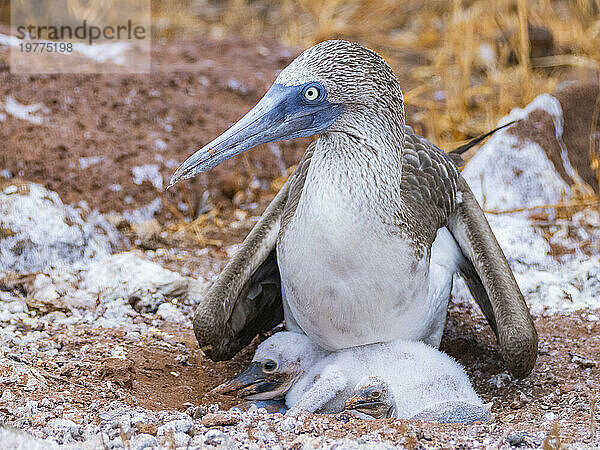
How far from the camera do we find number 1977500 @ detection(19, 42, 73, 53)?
271 inches

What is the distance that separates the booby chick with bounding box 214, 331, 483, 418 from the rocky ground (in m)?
0.20

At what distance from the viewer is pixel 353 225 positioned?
3424mm

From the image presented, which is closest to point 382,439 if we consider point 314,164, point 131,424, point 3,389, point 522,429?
point 522,429

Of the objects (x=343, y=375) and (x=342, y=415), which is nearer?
(x=342, y=415)

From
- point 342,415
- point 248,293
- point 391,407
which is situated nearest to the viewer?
point 342,415

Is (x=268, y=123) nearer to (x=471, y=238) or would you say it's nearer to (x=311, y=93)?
(x=311, y=93)

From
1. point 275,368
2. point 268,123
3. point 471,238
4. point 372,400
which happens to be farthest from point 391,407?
point 268,123

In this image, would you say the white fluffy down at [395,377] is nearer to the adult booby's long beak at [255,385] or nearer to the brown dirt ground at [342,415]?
the adult booby's long beak at [255,385]

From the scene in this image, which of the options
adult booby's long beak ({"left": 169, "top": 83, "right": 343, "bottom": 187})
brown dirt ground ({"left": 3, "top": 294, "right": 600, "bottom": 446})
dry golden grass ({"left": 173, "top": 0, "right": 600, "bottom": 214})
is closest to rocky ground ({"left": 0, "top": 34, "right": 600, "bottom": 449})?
brown dirt ground ({"left": 3, "top": 294, "right": 600, "bottom": 446})

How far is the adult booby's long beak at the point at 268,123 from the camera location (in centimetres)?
338

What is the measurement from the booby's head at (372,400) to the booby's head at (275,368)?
58 centimetres

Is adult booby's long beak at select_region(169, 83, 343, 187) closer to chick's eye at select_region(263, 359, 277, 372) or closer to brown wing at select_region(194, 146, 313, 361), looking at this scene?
brown wing at select_region(194, 146, 313, 361)

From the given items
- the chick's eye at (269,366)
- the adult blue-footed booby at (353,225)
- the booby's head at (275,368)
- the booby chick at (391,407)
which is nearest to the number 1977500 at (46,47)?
the adult blue-footed booby at (353,225)

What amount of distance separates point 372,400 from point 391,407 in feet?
0.34
